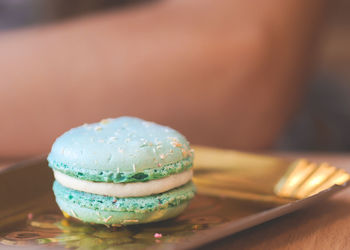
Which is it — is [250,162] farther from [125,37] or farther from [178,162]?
[125,37]

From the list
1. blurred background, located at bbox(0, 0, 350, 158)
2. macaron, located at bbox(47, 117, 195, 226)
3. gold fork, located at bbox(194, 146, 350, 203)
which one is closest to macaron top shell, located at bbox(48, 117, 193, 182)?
macaron, located at bbox(47, 117, 195, 226)

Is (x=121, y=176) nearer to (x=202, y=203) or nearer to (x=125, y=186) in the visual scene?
(x=125, y=186)

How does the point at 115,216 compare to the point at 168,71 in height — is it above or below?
below

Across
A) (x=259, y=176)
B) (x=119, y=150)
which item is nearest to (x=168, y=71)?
(x=259, y=176)

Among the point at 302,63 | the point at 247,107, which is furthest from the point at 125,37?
the point at 302,63

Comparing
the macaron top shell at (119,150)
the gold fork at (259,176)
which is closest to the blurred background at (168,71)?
the gold fork at (259,176)

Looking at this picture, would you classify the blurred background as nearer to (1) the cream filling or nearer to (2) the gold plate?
(2) the gold plate

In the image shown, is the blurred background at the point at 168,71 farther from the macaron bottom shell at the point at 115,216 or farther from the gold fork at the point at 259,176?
the macaron bottom shell at the point at 115,216
